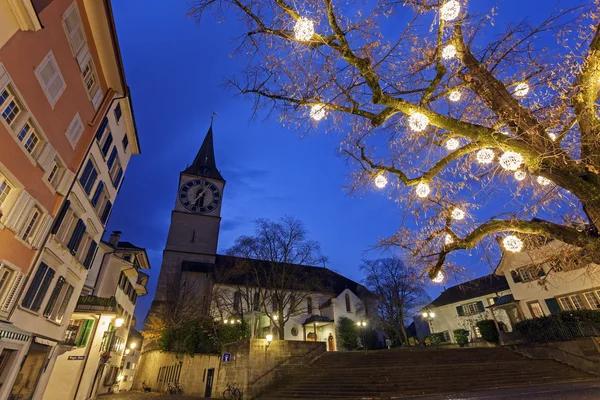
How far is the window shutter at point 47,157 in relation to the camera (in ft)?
34.7

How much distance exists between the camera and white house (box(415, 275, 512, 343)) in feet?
106

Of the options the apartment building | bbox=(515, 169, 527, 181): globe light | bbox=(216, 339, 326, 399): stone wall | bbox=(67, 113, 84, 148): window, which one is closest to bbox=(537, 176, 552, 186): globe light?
bbox=(515, 169, 527, 181): globe light

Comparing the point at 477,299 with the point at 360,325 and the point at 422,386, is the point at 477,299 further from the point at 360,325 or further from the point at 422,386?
the point at 422,386

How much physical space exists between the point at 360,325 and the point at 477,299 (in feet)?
46.9

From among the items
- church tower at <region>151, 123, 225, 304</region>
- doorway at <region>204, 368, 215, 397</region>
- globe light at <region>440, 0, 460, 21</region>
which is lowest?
doorway at <region>204, 368, 215, 397</region>

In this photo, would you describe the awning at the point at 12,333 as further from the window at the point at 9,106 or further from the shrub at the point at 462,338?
the shrub at the point at 462,338

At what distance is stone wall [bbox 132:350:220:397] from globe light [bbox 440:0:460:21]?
22.2 m

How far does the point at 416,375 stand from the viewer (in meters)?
15.7

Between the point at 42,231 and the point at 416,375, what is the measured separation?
18.4 m

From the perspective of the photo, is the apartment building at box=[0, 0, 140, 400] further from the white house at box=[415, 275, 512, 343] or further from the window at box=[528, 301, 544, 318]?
the window at box=[528, 301, 544, 318]

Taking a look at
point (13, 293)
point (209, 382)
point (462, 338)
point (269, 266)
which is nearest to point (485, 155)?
point (13, 293)

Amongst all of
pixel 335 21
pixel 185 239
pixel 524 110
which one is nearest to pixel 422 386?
pixel 524 110

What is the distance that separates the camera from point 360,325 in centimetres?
3862

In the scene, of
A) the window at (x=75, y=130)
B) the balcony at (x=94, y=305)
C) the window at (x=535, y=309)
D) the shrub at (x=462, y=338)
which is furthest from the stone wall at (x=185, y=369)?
the window at (x=535, y=309)
